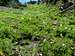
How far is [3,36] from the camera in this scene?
26.0 ft

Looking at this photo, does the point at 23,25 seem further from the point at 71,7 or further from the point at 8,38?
the point at 71,7

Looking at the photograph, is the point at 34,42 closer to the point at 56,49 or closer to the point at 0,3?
the point at 56,49

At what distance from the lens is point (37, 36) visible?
8.50 meters

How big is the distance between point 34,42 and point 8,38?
0.85 metres

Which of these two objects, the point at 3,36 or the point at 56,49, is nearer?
the point at 56,49

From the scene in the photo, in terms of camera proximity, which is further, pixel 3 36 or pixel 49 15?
pixel 49 15

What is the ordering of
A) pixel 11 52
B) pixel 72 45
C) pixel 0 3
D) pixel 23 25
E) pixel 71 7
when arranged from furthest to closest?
pixel 0 3 → pixel 71 7 → pixel 23 25 → pixel 72 45 → pixel 11 52

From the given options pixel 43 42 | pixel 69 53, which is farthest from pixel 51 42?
pixel 69 53

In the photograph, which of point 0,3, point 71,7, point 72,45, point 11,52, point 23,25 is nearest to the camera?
point 11,52

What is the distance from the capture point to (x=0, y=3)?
16391 millimetres

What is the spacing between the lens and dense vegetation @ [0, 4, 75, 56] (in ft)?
23.8

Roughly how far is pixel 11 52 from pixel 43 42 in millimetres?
1221

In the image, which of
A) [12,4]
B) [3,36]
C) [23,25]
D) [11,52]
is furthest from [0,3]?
[11,52]

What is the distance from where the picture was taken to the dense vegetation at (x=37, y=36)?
7.26 meters
